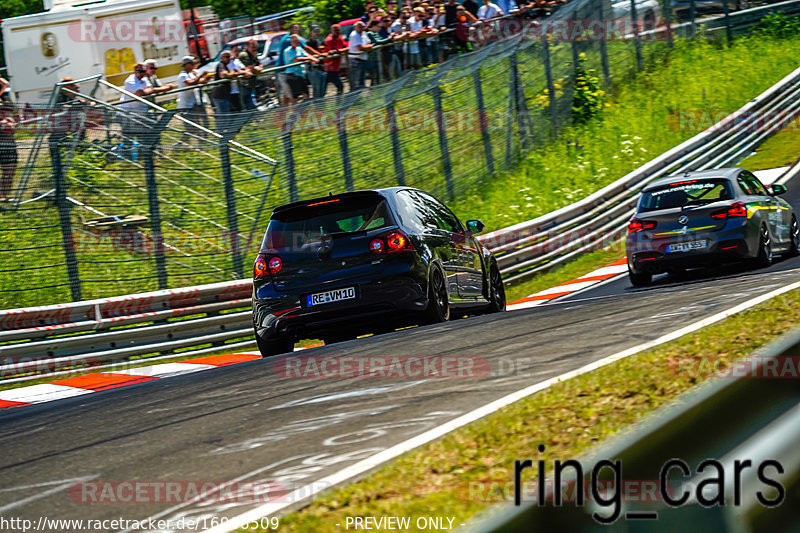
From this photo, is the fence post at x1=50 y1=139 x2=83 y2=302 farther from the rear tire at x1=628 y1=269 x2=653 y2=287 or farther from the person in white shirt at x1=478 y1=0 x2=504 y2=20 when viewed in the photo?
the person in white shirt at x1=478 y1=0 x2=504 y2=20

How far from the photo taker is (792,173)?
75.5ft

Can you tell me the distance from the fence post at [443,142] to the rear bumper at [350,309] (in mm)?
9695

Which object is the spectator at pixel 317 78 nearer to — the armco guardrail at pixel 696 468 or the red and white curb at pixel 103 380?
the red and white curb at pixel 103 380

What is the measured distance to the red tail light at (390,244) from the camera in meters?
10.3

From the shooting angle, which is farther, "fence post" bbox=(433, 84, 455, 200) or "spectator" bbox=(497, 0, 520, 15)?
"spectator" bbox=(497, 0, 520, 15)

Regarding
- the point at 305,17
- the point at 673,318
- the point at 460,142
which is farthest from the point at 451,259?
the point at 305,17

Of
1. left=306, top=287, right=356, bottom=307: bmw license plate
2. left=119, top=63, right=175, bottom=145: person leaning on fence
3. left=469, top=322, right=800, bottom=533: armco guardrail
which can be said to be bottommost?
left=306, top=287, right=356, bottom=307: bmw license plate

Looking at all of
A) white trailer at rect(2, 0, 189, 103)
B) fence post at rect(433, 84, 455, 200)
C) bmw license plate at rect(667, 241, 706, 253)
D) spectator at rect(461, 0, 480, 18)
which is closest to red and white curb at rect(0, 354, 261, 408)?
bmw license plate at rect(667, 241, 706, 253)

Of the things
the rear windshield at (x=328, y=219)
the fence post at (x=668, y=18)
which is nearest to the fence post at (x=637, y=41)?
the fence post at (x=668, y=18)

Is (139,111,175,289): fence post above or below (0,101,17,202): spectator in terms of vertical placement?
below

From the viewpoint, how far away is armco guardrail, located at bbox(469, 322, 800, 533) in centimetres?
225

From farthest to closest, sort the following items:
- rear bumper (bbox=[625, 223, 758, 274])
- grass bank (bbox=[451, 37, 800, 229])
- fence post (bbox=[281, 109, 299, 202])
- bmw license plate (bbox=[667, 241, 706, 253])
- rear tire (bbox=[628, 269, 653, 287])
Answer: grass bank (bbox=[451, 37, 800, 229]) → fence post (bbox=[281, 109, 299, 202]) → rear tire (bbox=[628, 269, 653, 287]) → bmw license plate (bbox=[667, 241, 706, 253]) → rear bumper (bbox=[625, 223, 758, 274])

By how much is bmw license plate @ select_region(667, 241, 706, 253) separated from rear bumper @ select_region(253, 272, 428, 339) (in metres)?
4.93

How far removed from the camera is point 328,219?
34.4 feet
